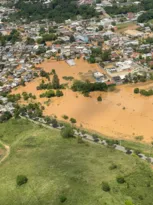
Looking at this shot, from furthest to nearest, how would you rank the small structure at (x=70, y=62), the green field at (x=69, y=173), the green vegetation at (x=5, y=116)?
the small structure at (x=70, y=62), the green vegetation at (x=5, y=116), the green field at (x=69, y=173)

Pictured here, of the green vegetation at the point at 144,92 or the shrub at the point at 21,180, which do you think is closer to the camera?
the shrub at the point at 21,180

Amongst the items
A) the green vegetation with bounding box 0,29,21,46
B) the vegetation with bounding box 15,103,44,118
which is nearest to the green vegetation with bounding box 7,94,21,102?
the vegetation with bounding box 15,103,44,118

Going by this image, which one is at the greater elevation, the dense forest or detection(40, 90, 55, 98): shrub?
the dense forest

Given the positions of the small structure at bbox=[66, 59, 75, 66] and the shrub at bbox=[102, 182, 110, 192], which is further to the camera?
the small structure at bbox=[66, 59, 75, 66]

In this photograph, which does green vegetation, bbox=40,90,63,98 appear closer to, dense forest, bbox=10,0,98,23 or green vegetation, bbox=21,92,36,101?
green vegetation, bbox=21,92,36,101

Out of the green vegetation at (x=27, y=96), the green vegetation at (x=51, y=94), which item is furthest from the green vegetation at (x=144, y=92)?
the green vegetation at (x=27, y=96)

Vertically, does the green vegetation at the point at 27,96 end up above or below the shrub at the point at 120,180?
below

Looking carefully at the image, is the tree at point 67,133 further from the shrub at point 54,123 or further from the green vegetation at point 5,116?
the green vegetation at point 5,116

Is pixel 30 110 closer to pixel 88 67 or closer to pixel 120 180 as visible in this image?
pixel 88 67
